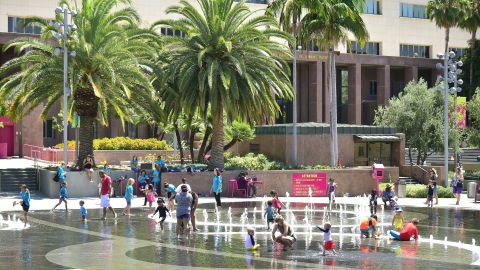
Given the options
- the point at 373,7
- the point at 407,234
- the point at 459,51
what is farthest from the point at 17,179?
the point at 459,51

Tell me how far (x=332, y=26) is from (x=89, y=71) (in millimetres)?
15928

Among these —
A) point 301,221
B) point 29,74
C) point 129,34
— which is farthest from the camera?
point 129,34

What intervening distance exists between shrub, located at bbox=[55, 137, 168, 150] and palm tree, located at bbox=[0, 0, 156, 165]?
13.5m

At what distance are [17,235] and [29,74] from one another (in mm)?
16184

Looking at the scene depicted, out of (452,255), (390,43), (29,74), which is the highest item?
(390,43)

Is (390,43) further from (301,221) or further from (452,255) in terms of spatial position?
(452,255)

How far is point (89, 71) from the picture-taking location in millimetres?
37750

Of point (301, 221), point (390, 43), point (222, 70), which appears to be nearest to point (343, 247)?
point (301, 221)

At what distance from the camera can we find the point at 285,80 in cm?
4075

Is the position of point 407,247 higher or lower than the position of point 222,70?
lower

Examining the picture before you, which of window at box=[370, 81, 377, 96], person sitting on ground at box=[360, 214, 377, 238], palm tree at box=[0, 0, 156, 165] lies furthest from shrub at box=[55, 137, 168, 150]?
person sitting on ground at box=[360, 214, 377, 238]

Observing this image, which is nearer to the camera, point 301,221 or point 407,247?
point 407,247

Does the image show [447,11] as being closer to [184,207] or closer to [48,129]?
[48,129]

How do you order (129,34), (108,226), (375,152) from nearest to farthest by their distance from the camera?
(108,226) < (129,34) < (375,152)
